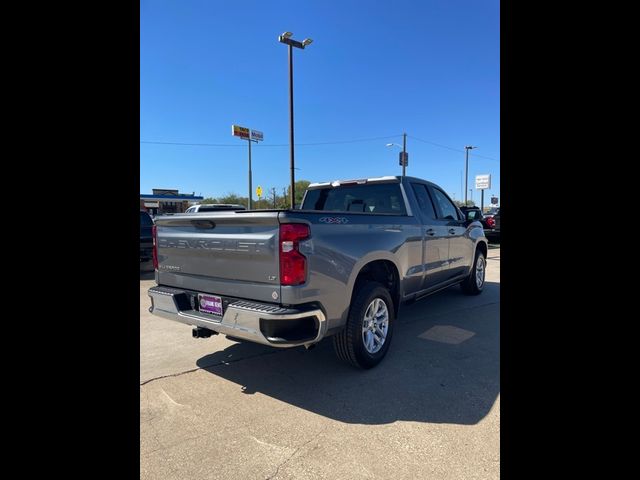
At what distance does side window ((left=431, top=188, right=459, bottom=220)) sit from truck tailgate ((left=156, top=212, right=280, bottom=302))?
3.35 metres

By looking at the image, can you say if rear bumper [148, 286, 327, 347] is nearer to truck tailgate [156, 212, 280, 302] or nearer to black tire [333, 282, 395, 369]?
truck tailgate [156, 212, 280, 302]

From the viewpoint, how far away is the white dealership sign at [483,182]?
152 ft

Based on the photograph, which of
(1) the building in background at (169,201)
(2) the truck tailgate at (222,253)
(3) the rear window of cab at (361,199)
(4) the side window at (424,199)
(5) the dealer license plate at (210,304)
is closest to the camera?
(2) the truck tailgate at (222,253)

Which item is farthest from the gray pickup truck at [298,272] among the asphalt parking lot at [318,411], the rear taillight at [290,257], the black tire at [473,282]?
the black tire at [473,282]

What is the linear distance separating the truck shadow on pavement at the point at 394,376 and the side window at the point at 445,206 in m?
1.72

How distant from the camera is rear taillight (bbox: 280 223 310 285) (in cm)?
287


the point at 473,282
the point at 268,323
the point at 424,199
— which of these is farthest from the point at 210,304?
the point at 473,282

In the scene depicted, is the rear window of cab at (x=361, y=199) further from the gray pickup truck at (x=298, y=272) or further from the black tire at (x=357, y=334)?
the black tire at (x=357, y=334)

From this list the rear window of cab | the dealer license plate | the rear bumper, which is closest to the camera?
the rear bumper

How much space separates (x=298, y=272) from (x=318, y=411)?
1.11 meters

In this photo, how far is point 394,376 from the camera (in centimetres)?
350

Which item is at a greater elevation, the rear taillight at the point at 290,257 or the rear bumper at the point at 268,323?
the rear taillight at the point at 290,257

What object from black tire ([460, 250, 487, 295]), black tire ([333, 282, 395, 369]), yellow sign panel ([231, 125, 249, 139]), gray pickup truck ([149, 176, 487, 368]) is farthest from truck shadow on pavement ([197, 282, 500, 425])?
yellow sign panel ([231, 125, 249, 139])
